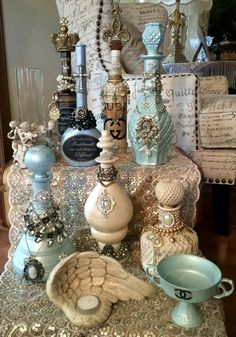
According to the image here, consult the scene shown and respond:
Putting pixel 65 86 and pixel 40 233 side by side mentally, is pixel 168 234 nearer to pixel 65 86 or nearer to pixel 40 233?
pixel 40 233

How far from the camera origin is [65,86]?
92 centimetres

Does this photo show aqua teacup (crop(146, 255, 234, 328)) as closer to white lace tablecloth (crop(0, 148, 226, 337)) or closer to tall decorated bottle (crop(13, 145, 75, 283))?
white lace tablecloth (crop(0, 148, 226, 337))

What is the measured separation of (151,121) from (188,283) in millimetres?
399

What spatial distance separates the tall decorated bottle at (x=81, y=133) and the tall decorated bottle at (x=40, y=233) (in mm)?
154

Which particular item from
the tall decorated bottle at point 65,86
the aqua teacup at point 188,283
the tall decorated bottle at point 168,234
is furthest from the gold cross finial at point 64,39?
the aqua teacup at point 188,283

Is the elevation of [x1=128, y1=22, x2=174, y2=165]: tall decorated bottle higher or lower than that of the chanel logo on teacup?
higher

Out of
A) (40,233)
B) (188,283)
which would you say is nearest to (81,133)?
(40,233)

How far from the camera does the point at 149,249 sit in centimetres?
71

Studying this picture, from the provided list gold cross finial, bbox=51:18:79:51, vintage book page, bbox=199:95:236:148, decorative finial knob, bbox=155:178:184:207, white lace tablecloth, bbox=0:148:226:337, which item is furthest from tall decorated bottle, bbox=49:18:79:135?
vintage book page, bbox=199:95:236:148

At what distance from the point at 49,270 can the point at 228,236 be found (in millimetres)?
843

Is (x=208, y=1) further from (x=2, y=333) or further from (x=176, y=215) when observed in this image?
(x=2, y=333)

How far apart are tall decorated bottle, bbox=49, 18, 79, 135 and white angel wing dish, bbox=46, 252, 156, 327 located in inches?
15.4

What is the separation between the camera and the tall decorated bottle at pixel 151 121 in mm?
859

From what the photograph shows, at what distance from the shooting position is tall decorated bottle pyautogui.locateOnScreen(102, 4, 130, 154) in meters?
0.91
